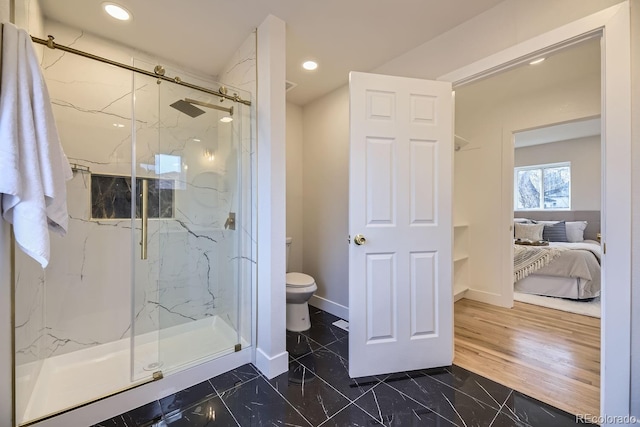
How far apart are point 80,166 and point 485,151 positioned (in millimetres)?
4043

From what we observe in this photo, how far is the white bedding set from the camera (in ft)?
10.1

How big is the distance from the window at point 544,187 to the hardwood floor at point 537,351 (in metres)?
3.75

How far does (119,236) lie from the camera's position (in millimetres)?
1988

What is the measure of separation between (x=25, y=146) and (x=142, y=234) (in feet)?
3.18

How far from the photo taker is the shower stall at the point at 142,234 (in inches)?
67.6

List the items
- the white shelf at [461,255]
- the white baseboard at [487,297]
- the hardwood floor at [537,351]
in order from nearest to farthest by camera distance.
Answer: the hardwood floor at [537,351]
the white baseboard at [487,297]
the white shelf at [461,255]

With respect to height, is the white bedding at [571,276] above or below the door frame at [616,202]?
below

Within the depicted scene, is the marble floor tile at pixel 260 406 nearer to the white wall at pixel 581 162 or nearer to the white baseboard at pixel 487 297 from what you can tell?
the white baseboard at pixel 487 297

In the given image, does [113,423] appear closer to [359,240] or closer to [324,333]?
[324,333]

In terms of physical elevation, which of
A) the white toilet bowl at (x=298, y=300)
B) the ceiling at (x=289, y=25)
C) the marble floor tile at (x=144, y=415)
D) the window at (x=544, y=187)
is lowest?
the marble floor tile at (x=144, y=415)

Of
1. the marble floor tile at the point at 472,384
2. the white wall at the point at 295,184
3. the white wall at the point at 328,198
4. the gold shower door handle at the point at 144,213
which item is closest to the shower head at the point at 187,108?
the gold shower door handle at the point at 144,213

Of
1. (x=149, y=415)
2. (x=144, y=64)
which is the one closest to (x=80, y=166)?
(x=144, y=64)

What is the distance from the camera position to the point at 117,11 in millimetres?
1698

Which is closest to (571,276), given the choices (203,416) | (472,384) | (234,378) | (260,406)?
(472,384)
